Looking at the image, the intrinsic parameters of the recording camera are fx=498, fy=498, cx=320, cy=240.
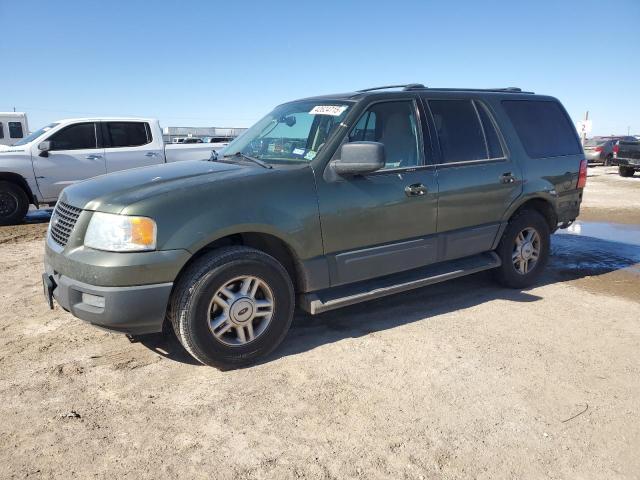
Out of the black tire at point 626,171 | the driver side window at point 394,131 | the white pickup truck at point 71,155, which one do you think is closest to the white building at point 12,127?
the white pickup truck at point 71,155

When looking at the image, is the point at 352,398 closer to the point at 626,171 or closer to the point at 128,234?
the point at 128,234

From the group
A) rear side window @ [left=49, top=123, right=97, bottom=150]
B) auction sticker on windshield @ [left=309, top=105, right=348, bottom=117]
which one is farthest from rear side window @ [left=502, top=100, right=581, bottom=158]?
rear side window @ [left=49, top=123, right=97, bottom=150]

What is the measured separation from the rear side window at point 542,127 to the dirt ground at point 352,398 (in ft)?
5.48

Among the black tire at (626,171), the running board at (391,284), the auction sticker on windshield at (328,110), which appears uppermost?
the auction sticker on windshield at (328,110)

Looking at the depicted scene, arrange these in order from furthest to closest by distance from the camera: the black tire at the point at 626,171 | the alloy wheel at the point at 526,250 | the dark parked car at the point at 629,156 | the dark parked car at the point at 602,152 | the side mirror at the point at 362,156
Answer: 1. the dark parked car at the point at 602,152
2. the black tire at the point at 626,171
3. the dark parked car at the point at 629,156
4. the alloy wheel at the point at 526,250
5. the side mirror at the point at 362,156

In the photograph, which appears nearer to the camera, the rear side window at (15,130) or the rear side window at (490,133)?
the rear side window at (490,133)

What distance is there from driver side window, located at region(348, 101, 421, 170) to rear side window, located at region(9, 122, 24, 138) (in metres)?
20.0

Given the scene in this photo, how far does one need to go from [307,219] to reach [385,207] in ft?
2.36

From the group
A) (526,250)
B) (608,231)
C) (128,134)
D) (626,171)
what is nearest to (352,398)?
(526,250)

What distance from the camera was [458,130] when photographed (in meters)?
4.59

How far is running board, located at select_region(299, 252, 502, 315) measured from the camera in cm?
370

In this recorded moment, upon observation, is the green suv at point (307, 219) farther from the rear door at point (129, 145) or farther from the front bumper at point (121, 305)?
the rear door at point (129, 145)

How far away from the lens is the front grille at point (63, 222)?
3.36m

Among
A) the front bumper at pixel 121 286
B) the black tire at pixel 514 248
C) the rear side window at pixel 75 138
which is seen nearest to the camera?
the front bumper at pixel 121 286
